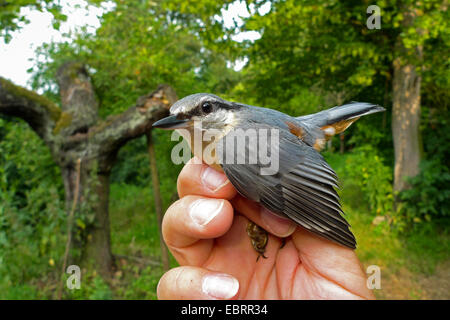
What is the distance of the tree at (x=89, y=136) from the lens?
3.63 m

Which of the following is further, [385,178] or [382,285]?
[385,178]

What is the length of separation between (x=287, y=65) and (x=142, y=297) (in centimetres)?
332

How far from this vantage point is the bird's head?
1.41 metres

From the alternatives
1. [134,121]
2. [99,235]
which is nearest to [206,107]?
[134,121]

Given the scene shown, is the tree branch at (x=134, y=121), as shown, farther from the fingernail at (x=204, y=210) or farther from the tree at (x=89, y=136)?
the fingernail at (x=204, y=210)

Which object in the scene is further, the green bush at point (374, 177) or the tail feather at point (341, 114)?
the green bush at point (374, 177)

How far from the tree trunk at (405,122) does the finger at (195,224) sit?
4.51 m

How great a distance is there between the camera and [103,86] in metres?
4.97

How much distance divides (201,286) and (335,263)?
667 millimetres

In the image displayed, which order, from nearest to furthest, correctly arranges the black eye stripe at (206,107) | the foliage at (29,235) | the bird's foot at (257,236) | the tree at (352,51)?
the black eye stripe at (206,107)
the bird's foot at (257,236)
the foliage at (29,235)
the tree at (352,51)

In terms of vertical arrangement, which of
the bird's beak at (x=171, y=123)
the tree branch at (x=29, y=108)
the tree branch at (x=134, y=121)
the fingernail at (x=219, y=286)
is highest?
the tree branch at (x=29, y=108)

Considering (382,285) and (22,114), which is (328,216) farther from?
(22,114)

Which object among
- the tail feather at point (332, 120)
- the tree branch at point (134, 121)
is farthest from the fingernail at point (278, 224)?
the tree branch at point (134, 121)
